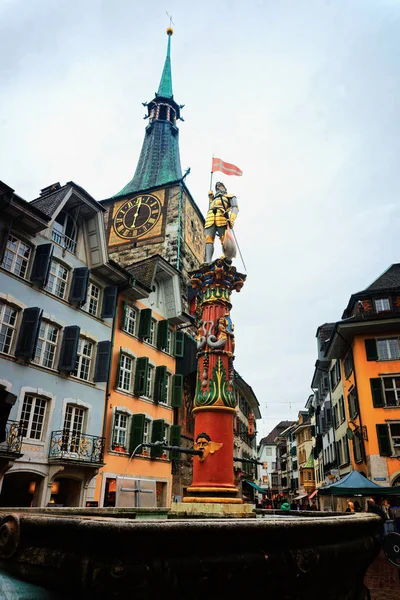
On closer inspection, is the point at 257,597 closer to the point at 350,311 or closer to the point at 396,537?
the point at 396,537

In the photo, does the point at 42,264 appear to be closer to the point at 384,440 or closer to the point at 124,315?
the point at 124,315

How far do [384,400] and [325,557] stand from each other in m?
22.8

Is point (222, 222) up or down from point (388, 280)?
down

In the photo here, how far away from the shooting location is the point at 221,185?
40.0 feet

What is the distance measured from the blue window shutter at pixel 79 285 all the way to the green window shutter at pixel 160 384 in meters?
6.62

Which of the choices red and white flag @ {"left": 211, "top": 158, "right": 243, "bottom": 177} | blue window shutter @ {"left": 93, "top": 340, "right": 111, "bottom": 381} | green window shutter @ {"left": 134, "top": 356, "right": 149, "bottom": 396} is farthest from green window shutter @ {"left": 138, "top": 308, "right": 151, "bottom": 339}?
red and white flag @ {"left": 211, "top": 158, "right": 243, "bottom": 177}

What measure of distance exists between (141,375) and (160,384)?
6.74 feet

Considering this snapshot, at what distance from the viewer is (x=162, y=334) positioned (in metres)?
25.0

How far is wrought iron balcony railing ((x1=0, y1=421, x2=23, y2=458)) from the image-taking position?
14312 millimetres

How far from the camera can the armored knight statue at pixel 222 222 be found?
36.6ft

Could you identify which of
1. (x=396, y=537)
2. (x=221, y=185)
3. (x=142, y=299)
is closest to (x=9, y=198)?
(x=221, y=185)

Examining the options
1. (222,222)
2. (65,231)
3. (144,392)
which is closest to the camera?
(222,222)

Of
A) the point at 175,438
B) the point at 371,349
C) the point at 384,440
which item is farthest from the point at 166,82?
the point at 384,440

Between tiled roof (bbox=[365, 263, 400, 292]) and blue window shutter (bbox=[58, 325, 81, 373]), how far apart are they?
19.0 metres
